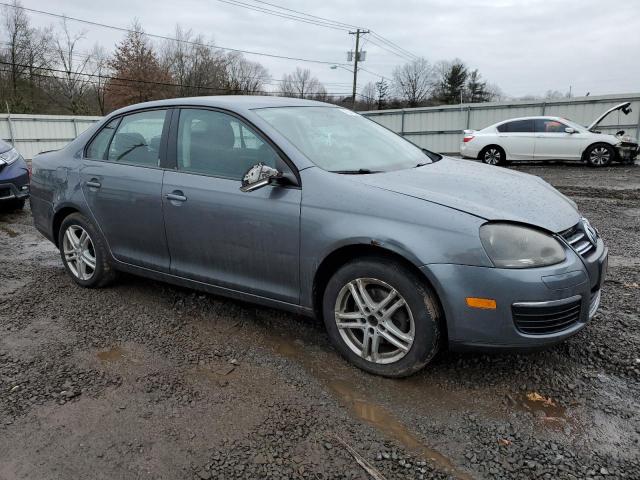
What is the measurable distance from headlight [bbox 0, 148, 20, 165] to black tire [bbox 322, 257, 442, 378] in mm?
6865

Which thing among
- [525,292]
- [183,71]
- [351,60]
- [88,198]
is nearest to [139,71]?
[183,71]

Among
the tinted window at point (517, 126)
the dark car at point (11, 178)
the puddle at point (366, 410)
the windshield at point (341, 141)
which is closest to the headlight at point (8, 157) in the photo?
the dark car at point (11, 178)

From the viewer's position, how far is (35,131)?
24.0m

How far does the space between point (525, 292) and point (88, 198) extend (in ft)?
11.2

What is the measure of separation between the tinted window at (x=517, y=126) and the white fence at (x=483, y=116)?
5098mm

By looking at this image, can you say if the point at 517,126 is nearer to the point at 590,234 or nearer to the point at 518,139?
the point at 518,139

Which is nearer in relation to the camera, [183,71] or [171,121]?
[171,121]

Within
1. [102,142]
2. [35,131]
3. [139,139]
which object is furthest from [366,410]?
[35,131]

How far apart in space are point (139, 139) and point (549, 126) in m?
13.5

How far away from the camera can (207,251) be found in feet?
11.3

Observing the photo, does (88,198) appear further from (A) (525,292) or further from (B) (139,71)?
(B) (139,71)

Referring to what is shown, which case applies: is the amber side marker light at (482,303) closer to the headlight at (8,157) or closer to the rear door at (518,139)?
the headlight at (8,157)

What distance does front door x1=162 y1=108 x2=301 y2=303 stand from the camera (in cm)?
309

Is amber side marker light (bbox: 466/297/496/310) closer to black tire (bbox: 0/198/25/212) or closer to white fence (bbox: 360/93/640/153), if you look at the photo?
black tire (bbox: 0/198/25/212)
